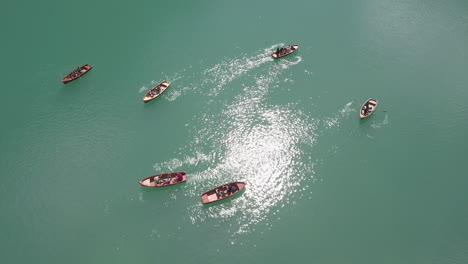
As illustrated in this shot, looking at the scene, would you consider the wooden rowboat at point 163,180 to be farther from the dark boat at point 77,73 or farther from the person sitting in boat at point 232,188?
the dark boat at point 77,73

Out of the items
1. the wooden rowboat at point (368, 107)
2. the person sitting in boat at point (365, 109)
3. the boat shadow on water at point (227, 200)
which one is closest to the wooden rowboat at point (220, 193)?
the boat shadow on water at point (227, 200)

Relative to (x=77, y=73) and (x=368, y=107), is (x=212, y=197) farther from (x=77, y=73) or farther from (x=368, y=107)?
(x=77, y=73)

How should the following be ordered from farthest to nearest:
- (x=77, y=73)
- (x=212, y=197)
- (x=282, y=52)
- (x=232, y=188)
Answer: (x=282, y=52), (x=77, y=73), (x=232, y=188), (x=212, y=197)

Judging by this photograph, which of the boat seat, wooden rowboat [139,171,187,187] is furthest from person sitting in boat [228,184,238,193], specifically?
wooden rowboat [139,171,187,187]

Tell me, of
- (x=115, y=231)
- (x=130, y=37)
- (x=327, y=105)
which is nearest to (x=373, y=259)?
(x=327, y=105)

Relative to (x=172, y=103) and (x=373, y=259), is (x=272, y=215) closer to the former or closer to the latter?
(x=373, y=259)

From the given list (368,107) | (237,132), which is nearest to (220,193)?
(237,132)

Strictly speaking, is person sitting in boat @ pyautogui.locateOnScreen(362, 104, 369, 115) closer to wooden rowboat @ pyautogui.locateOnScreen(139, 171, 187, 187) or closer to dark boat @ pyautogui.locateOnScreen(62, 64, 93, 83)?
wooden rowboat @ pyautogui.locateOnScreen(139, 171, 187, 187)
